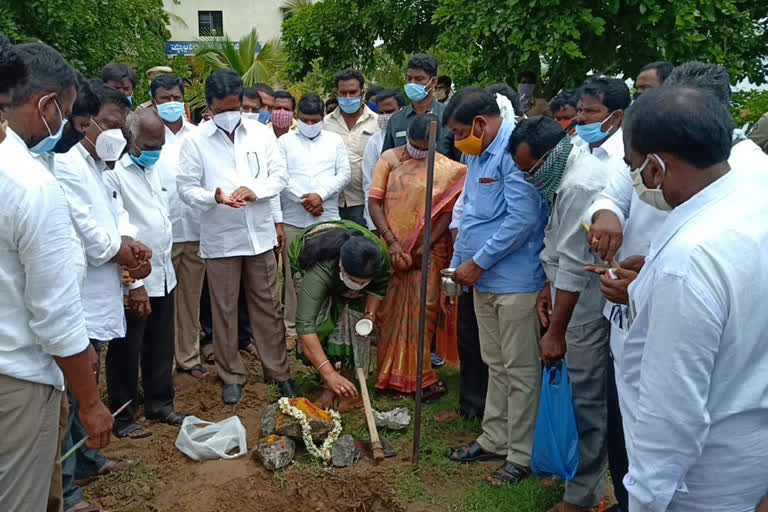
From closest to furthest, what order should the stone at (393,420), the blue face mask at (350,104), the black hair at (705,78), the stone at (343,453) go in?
1. the black hair at (705,78)
2. the stone at (343,453)
3. the stone at (393,420)
4. the blue face mask at (350,104)

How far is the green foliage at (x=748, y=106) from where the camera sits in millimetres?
7465

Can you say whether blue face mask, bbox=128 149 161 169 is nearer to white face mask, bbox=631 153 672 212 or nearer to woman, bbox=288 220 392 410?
woman, bbox=288 220 392 410

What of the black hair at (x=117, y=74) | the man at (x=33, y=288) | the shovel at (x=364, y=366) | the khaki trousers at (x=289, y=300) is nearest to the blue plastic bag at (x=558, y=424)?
the shovel at (x=364, y=366)

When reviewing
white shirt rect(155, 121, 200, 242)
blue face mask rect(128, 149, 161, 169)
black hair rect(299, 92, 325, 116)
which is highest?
black hair rect(299, 92, 325, 116)

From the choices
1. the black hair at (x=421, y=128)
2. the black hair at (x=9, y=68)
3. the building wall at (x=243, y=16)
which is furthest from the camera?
the building wall at (x=243, y=16)

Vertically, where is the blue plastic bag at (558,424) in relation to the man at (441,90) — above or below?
below

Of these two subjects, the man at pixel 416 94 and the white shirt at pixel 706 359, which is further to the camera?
the man at pixel 416 94

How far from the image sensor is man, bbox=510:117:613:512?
3.05 meters

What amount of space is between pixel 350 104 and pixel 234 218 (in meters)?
2.22

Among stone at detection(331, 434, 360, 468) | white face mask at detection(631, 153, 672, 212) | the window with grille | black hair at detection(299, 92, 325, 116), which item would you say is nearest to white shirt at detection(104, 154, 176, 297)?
stone at detection(331, 434, 360, 468)

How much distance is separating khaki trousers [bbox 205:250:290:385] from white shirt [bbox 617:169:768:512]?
3.39 m

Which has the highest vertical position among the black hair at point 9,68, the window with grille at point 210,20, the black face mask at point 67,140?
the window with grille at point 210,20

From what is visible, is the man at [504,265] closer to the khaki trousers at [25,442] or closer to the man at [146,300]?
the man at [146,300]

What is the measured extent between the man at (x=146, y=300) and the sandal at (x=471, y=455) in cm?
181
